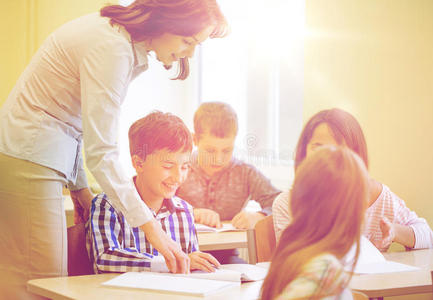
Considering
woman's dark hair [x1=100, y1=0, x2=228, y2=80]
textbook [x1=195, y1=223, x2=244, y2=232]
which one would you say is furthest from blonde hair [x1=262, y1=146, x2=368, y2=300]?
textbook [x1=195, y1=223, x2=244, y2=232]

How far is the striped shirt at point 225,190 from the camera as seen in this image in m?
2.47

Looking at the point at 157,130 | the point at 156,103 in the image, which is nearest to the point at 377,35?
the point at 157,130

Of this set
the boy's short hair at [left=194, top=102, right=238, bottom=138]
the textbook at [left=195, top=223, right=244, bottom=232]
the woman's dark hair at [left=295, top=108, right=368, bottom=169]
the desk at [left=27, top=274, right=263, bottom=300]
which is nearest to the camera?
the desk at [left=27, top=274, right=263, bottom=300]


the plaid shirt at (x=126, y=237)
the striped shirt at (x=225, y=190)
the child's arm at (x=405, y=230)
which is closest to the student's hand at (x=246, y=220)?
the striped shirt at (x=225, y=190)

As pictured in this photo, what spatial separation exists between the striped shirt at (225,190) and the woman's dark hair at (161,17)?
126cm

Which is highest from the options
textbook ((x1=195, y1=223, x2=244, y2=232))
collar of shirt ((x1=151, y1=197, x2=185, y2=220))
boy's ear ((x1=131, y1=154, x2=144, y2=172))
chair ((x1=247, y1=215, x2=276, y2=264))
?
boy's ear ((x1=131, y1=154, x2=144, y2=172))

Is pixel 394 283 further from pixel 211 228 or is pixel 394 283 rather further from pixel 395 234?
pixel 211 228

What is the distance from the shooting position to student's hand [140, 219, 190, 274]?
3.75 ft

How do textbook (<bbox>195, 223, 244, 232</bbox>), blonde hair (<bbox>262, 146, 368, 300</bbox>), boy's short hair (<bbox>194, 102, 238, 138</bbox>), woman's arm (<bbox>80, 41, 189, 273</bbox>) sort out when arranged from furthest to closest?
boy's short hair (<bbox>194, 102, 238, 138</bbox>) < textbook (<bbox>195, 223, 244, 232</bbox>) < woman's arm (<bbox>80, 41, 189, 273</bbox>) < blonde hair (<bbox>262, 146, 368, 300</bbox>)

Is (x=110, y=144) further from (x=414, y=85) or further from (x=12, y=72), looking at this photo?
(x=12, y=72)

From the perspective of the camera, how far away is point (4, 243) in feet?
4.16

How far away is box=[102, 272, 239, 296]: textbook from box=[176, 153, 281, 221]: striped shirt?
4.14 ft

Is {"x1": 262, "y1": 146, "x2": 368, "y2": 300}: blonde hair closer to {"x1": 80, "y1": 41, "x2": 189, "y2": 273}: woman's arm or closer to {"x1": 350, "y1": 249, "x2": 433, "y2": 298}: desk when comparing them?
{"x1": 350, "y1": 249, "x2": 433, "y2": 298}: desk

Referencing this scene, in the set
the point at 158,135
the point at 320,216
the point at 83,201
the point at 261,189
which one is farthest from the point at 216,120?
the point at 320,216
